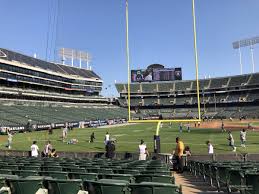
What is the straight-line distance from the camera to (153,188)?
17.3 ft

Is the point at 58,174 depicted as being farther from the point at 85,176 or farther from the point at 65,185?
the point at 65,185

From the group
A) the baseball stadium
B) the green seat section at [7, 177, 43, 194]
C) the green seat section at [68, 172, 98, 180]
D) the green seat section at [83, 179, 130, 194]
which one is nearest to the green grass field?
the baseball stadium

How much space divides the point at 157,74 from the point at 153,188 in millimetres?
94995

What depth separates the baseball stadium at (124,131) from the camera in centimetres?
720

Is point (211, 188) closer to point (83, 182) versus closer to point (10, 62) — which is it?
point (83, 182)

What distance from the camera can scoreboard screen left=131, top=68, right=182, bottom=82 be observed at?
99688mm

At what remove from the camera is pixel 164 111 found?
132 metres

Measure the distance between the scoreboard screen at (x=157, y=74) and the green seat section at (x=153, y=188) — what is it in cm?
9425

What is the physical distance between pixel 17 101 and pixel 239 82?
7908 centimetres

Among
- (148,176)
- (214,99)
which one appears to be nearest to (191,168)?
(148,176)

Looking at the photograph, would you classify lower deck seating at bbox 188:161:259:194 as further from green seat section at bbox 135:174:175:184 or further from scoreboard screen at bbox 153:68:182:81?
scoreboard screen at bbox 153:68:182:81

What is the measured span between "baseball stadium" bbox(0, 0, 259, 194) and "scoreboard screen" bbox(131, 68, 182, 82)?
28cm

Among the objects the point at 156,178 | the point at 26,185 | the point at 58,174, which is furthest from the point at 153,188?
the point at 58,174

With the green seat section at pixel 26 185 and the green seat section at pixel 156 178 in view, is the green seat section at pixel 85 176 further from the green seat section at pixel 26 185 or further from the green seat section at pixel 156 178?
the green seat section at pixel 26 185
